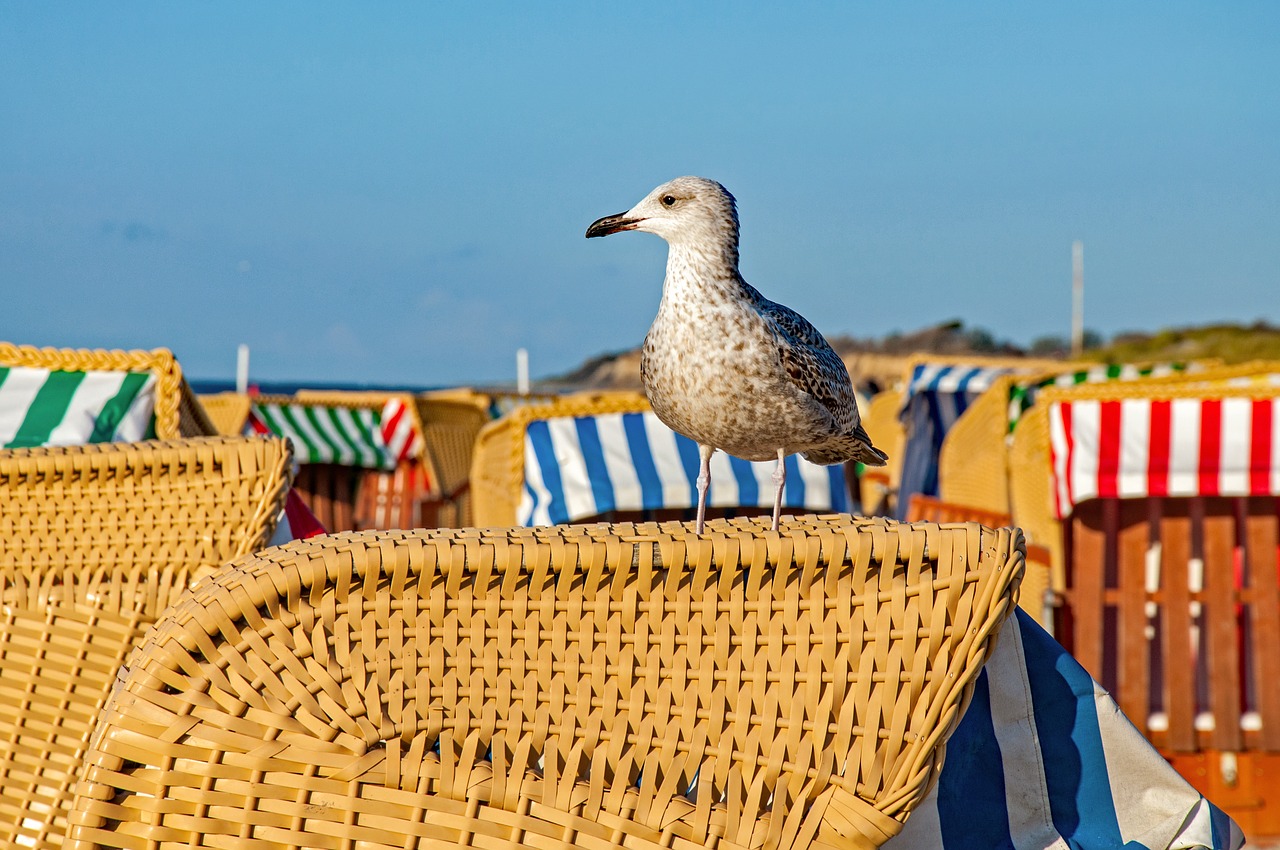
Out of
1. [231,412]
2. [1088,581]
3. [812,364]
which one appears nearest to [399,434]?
[231,412]

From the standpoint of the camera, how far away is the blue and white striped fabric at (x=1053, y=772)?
7.04 ft

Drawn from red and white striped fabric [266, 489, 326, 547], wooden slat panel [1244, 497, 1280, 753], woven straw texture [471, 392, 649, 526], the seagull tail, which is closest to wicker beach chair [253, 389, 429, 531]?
woven straw texture [471, 392, 649, 526]

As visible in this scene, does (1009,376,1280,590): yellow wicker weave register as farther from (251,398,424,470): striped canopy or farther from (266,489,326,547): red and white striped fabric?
(251,398,424,470): striped canopy

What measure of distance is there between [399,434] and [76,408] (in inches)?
264

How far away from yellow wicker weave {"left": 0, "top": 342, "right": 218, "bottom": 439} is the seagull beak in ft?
5.96

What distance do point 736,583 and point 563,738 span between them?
34 cm

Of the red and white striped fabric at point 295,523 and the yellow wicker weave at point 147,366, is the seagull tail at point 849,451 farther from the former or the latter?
the yellow wicker weave at point 147,366

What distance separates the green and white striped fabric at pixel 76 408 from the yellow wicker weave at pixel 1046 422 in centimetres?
367

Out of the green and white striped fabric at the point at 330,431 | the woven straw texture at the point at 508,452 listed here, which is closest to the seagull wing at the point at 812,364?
the woven straw texture at the point at 508,452

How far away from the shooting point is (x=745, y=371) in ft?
8.11

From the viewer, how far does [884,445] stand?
1132cm

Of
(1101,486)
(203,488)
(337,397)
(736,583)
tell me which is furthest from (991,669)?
(337,397)

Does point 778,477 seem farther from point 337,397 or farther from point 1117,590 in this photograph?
point 337,397

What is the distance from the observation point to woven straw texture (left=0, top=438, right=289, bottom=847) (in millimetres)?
2639
